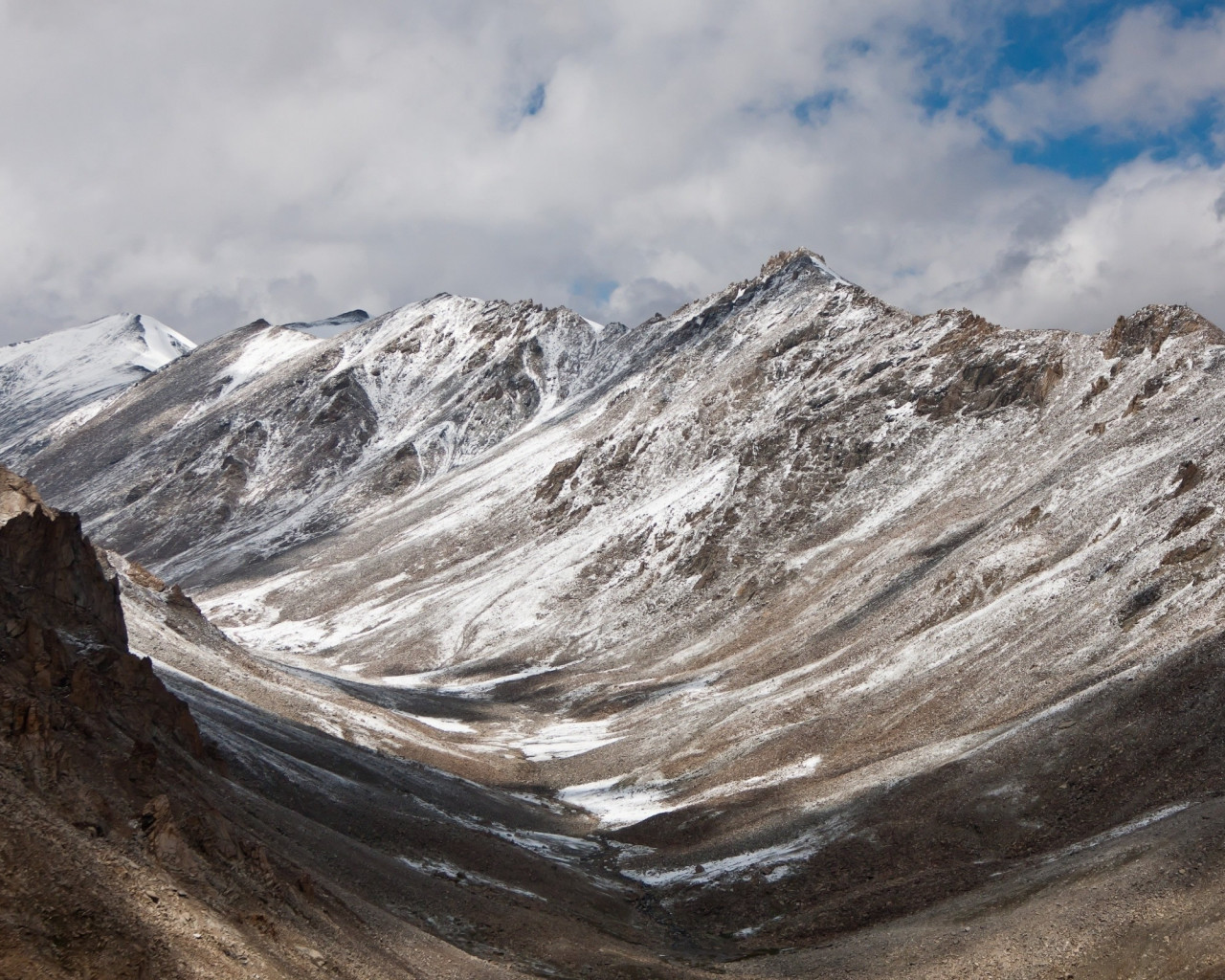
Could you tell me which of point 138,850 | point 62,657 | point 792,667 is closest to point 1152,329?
point 792,667

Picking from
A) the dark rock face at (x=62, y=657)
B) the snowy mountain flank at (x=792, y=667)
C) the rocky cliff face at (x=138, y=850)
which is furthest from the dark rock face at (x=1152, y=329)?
the dark rock face at (x=62, y=657)

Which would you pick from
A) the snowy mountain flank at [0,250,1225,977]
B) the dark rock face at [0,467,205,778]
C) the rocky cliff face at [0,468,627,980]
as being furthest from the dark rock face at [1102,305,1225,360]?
the dark rock face at [0,467,205,778]

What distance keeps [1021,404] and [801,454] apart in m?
23.7

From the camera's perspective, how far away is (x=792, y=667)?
235 ft

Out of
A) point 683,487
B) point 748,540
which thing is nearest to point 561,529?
point 683,487

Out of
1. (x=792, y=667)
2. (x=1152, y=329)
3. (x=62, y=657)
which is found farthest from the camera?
(x=1152, y=329)

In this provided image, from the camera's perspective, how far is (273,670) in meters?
70.8

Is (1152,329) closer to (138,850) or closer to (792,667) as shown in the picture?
(792,667)

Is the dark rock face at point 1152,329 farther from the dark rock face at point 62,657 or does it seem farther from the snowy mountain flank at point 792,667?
the dark rock face at point 62,657

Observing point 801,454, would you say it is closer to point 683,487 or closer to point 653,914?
point 683,487

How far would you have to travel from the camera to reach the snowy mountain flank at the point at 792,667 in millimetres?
33062

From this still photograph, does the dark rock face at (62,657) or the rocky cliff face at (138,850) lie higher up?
the dark rock face at (62,657)

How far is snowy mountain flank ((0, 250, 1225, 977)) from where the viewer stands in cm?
3306

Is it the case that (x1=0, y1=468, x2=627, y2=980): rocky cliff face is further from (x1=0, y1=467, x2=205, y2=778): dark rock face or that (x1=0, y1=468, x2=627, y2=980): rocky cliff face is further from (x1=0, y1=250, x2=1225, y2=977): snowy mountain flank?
(x1=0, y1=250, x2=1225, y2=977): snowy mountain flank
